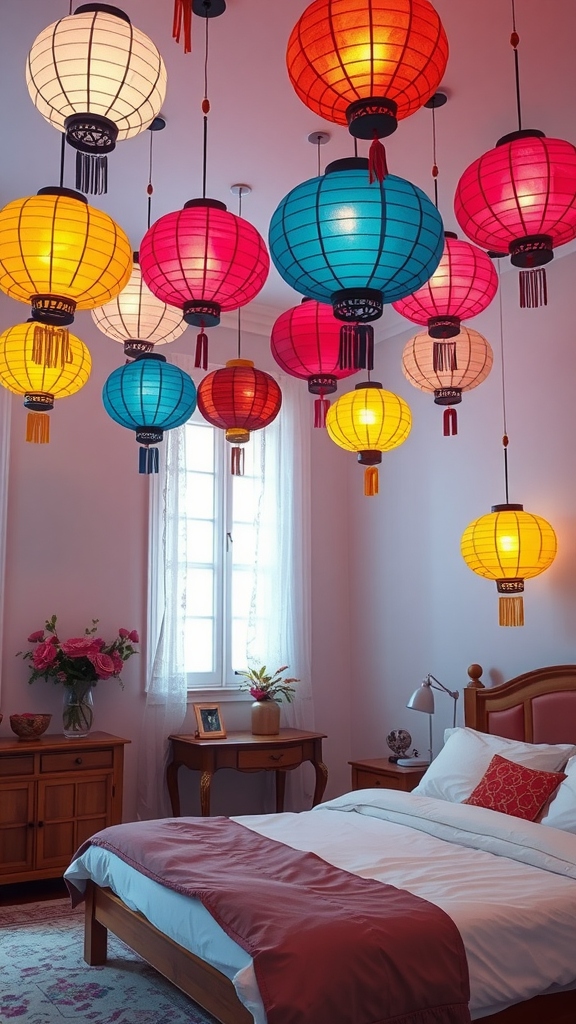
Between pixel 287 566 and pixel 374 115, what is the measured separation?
3960 mm

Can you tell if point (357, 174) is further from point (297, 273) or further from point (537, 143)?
point (537, 143)

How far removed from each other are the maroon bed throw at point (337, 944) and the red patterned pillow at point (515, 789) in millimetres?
965

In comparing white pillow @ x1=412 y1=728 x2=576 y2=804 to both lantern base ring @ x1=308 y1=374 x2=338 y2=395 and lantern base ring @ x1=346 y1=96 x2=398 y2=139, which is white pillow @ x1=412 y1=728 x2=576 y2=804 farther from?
lantern base ring @ x1=346 y1=96 x2=398 y2=139

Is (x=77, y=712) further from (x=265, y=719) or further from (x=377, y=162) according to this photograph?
(x=377, y=162)

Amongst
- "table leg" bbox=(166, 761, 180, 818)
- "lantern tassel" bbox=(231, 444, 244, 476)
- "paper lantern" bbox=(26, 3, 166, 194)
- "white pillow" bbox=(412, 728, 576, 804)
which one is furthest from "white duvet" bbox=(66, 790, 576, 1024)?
"paper lantern" bbox=(26, 3, 166, 194)

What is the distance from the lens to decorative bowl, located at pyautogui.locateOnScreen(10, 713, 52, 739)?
4543 mm

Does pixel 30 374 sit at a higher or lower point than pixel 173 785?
higher

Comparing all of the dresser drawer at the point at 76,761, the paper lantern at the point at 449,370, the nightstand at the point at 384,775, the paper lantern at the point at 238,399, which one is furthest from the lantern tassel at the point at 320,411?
the dresser drawer at the point at 76,761

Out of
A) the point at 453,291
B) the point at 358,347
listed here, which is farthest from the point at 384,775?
the point at 358,347

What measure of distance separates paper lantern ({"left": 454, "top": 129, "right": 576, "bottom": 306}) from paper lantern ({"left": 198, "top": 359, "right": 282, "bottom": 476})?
1.15 m

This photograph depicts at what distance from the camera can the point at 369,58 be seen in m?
1.91

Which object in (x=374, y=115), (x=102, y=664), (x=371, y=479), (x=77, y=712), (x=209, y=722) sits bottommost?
(x=209, y=722)

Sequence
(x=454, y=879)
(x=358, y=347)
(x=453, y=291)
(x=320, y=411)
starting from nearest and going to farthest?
(x=358, y=347) < (x=453, y=291) < (x=454, y=879) < (x=320, y=411)

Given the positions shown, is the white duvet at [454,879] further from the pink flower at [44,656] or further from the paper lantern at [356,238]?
the paper lantern at [356,238]
